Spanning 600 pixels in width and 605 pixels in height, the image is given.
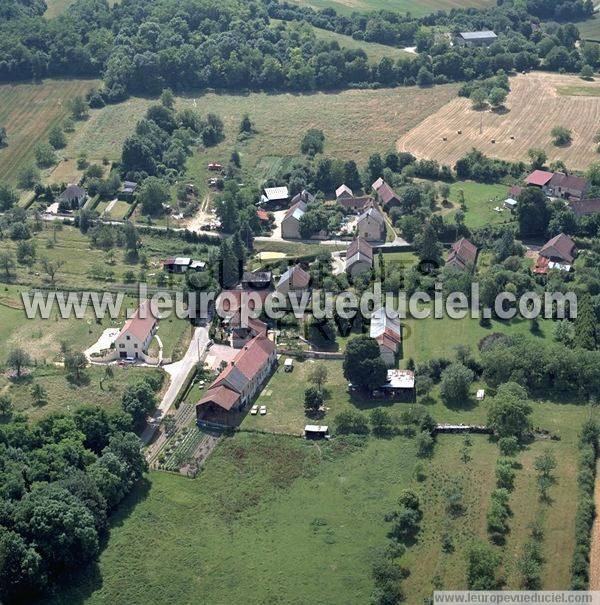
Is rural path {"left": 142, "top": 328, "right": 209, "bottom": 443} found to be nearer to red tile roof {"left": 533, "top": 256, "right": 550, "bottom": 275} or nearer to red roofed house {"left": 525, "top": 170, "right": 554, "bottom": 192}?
red tile roof {"left": 533, "top": 256, "right": 550, "bottom": 275}

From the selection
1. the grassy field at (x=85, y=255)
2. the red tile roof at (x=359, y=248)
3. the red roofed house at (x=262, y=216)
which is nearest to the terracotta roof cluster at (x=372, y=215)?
the red tile roof at (x=359, y=248)

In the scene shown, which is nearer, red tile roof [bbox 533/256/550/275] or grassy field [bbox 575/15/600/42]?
red tile roof [bbox 533/256/550/275]

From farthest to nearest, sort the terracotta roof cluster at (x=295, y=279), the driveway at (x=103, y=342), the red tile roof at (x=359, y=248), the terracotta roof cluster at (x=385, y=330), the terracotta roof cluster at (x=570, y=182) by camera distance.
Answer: the terracotta roof cluster at (x=570, y=182) < the red tile roof at (x=359, y=248) < the terracotta roof cluster at (x=295, y=279) < the driveway at (x=103, y=342) < the terracotta roof cluster at (x=385, y=330)

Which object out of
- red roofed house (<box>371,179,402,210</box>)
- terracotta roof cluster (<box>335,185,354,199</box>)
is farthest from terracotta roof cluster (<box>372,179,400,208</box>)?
terracotta roof cluster (<box>335,185,354,199</box>)

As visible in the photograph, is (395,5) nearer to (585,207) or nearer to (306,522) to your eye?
(585,207)

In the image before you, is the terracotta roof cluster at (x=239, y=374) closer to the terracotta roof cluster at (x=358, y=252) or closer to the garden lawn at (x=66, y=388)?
the garden lawn at (x=66, y=388)

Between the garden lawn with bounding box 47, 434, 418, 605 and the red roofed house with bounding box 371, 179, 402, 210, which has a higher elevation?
the garden lawn with bounding box 47, 434, 418, 605

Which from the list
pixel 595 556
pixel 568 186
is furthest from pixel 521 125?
pixel 595 556
